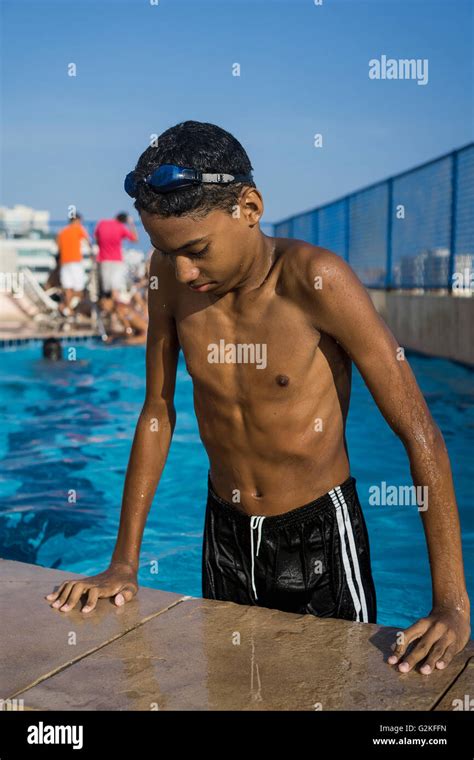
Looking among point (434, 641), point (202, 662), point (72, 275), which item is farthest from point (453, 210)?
point (202, 662)

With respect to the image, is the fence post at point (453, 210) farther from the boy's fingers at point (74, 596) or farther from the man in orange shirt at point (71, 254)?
the boy's fingers at point (74, 596)

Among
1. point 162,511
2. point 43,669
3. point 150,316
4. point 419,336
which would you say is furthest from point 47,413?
point 43,669

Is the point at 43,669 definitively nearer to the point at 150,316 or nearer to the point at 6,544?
the point at 150,316

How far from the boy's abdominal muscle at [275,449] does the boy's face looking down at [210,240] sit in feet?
1.42

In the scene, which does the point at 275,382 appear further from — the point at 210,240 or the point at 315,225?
the point at 315,225

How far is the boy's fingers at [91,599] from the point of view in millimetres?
2373

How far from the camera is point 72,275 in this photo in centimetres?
1471

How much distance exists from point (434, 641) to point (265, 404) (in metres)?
0.82

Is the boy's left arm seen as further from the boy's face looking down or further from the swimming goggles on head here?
the swimming goggles on head

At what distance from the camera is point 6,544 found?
5.22m

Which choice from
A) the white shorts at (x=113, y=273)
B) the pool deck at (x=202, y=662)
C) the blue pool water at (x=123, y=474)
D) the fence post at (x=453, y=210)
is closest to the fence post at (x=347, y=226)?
the white shorts at (x=113, y=273)
